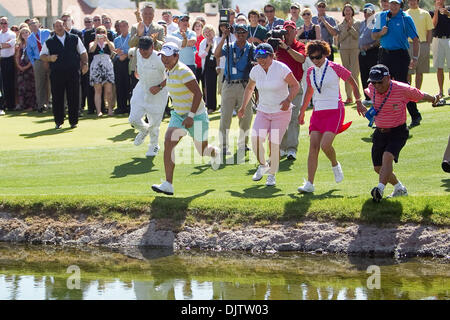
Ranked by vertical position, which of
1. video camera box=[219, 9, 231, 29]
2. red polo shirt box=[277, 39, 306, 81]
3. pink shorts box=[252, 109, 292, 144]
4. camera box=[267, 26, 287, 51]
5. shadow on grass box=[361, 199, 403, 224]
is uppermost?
video camera box=[219, 9, 231, 29]

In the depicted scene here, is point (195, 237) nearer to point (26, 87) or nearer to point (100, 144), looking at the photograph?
point (100, 144)

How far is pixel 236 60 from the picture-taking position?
1517 cm

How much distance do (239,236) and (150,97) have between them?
4.87m

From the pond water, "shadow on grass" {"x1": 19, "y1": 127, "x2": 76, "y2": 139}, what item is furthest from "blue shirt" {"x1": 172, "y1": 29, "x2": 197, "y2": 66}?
the pond water

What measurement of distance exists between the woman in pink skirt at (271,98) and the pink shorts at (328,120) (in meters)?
0.69

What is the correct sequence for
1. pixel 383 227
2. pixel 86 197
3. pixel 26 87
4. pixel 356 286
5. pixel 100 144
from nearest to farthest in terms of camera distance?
1. pixel 356 286
2. pixel 383 227
3. pixel 86 197
4. pixel 100 144
5. pixel 26 87

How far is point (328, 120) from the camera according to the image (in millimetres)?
→ 12023

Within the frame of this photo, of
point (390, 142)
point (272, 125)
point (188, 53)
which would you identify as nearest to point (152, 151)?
point (272, 125)

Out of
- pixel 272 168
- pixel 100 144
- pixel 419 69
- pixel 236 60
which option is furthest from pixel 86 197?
pixel 419 69

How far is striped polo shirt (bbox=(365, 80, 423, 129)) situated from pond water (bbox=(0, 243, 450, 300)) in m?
1.76

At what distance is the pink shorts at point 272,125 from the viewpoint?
508 inches

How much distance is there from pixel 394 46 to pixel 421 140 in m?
1.63

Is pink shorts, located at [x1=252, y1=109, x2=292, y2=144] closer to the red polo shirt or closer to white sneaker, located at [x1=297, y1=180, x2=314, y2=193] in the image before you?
white sneaker, located at [x1=297, y1=180, x2=314, y2=193]

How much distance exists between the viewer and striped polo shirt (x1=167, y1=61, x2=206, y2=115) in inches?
493
